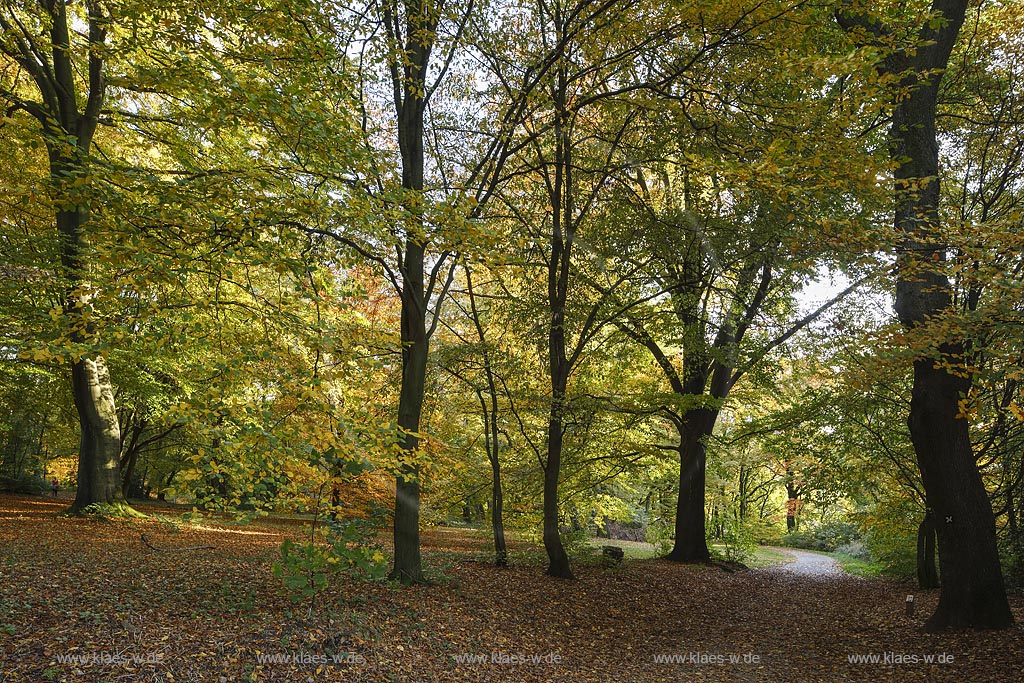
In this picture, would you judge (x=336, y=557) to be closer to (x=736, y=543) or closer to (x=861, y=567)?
(x=736, y=543)

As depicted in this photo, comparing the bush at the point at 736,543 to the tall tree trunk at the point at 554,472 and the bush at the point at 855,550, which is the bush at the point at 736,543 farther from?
the tall tree trunk at the point at 554,472

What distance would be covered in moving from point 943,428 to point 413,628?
693 cm

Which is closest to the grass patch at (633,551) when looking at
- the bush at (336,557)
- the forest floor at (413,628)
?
the forest floor at (413,628)

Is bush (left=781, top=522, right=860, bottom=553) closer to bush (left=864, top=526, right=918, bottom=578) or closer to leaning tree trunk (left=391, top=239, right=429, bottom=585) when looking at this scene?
bush (left=864, top=526, right=918, bottom=578)

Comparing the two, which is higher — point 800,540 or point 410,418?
point 410,418

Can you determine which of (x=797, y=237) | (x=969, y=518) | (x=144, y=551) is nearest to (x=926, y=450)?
(x=969, y=518)

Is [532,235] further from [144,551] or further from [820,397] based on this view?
[144,551]

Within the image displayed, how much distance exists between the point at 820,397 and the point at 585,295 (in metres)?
4.73

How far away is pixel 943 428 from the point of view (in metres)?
7.34

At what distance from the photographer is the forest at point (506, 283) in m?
5.39

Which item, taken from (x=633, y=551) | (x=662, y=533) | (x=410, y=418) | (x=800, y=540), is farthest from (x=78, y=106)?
(x=800, y=540)

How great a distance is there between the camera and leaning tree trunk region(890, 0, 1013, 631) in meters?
7.09

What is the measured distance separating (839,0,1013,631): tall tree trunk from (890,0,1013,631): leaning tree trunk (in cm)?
1

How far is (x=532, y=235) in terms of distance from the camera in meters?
10.8
